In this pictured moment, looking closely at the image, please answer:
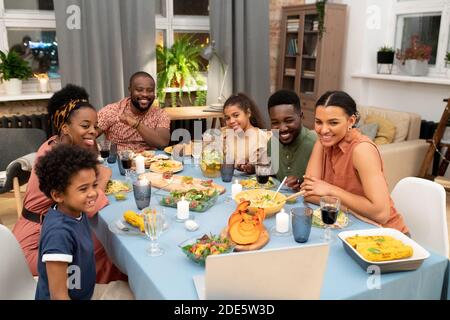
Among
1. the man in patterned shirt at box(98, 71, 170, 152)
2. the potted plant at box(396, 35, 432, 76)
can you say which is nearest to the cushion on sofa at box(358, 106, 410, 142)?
the potted plant at box(396, 35, 432, 76)

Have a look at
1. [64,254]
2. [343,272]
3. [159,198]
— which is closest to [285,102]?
[159,198]

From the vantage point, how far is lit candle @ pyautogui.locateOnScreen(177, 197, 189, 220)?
159cm

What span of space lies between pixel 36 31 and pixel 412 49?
3.59 metres

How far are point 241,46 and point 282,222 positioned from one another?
3312 mm

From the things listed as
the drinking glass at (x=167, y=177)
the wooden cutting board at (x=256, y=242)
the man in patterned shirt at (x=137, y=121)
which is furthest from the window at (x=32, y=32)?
the wooden cutting board at (x=256, y=242)

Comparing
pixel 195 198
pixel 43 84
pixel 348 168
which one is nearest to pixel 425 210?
pixel 348 168

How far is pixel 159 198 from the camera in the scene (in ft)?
6.04

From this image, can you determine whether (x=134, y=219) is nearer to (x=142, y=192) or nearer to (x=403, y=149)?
(x=142, y=192)

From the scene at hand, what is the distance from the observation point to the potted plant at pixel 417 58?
4.09m

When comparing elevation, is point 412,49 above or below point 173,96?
above

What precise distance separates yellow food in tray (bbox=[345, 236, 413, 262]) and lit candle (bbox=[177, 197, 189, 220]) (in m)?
0.60

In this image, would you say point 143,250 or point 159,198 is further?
point 159,198

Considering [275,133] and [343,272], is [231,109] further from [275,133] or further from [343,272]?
[343,272]

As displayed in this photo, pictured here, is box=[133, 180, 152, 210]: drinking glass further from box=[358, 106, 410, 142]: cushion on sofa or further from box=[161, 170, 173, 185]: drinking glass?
box=[358, 106, 410, 142]: cushion on sofa
